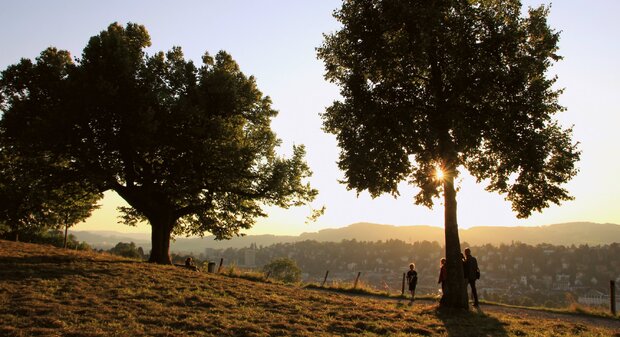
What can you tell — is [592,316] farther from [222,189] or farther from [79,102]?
[79,102]

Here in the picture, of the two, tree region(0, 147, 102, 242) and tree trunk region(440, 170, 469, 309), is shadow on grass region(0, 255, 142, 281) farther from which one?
tree trunk region(440, 170, 469, 309)

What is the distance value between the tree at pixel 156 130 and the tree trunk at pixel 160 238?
7 cm

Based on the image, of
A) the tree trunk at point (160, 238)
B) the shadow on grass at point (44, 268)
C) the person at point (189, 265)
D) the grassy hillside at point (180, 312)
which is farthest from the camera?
the person at point (189, 265)

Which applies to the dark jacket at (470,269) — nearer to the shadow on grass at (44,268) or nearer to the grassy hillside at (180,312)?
the grassy hillside at (180,312)

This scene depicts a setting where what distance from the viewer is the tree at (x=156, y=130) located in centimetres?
2561

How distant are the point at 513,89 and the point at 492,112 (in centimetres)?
133

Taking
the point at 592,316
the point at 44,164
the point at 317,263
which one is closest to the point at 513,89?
the point at 592,316

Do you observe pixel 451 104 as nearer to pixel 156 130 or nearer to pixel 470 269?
pixel 470 269

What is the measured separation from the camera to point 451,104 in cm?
1994

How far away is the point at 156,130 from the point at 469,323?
19.2 metres

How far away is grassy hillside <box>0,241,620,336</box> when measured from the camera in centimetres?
1142

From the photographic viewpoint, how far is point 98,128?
26656mm

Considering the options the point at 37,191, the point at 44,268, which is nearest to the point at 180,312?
the point at 44,268

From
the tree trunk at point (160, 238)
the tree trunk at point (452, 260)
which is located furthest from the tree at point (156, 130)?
the tree trunk at point (452, 260)
